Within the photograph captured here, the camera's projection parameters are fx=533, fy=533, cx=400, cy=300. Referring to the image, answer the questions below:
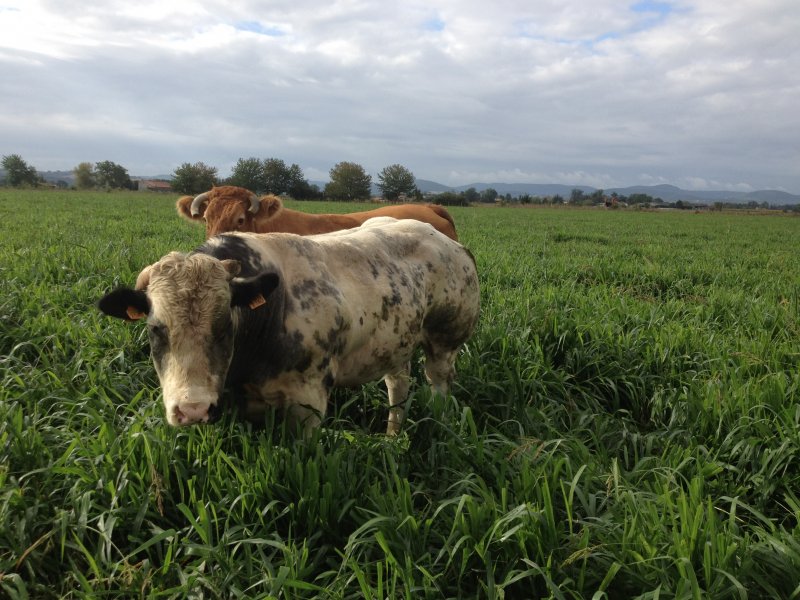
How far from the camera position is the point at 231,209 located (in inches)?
290

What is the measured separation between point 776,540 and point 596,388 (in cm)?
233

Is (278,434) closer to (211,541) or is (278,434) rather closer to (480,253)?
(211,541)

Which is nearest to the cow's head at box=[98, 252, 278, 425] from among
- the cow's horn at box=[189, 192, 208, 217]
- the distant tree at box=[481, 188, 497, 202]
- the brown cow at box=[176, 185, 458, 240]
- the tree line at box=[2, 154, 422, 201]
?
the brown cow at box=[176, 185, 458, 240]

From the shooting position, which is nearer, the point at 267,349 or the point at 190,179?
the point at 267,349

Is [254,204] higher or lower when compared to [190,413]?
higher

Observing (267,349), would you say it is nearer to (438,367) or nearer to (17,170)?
(438,367)

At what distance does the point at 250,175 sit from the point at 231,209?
239ft

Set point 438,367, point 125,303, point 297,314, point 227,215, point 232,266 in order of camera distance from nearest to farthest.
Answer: point 125,303 < point 232,266 < point 297,314 < point 438,367 < point 227,215

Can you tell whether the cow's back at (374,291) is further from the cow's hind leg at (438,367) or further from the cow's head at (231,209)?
the cow's head at (231,209)

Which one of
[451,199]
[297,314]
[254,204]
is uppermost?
[254,204]

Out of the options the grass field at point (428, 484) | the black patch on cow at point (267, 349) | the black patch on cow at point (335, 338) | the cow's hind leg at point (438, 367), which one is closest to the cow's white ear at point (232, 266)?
the black patch on cow at point (267, 349)

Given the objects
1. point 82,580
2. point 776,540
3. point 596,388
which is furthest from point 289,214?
point 776,540

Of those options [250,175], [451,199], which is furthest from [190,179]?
[451,199]

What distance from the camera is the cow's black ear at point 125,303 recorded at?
2.54m
